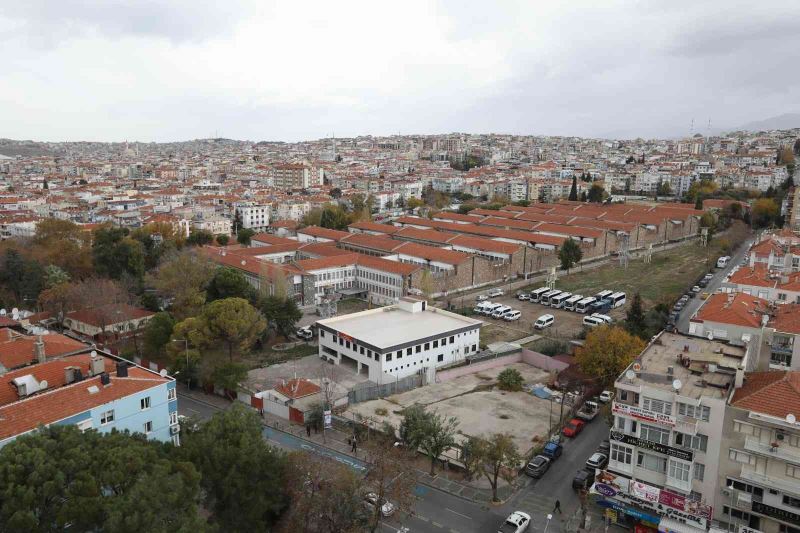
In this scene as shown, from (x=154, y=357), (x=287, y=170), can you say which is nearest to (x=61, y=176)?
(x=287, y=170)

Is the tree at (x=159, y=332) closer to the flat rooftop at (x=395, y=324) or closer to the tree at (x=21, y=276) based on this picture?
the flat rooftop at (x=395, y=324)

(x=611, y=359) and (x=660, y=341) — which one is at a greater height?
(x=660, y=341)

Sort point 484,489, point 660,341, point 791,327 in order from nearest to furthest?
point 484,489 → point 660,341 → point 791,327

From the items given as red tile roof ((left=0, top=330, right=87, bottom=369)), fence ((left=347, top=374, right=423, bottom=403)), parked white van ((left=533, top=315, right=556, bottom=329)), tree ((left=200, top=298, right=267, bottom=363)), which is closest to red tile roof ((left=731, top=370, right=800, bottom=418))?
fence ((left=347, top=374, right=423, bottom=403))

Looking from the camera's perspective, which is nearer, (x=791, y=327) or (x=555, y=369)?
(x=791, y=327)

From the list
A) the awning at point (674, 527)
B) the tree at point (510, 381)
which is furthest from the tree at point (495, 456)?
→ the tree at point (510, 381)

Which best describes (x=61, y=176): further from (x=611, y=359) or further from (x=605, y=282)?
Answer: (x=611, y=359)
